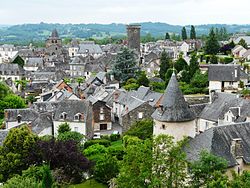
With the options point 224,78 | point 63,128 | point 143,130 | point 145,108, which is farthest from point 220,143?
point 224,78

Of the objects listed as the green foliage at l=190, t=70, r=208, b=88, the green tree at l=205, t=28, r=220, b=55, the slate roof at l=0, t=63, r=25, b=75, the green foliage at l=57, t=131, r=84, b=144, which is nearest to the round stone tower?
the green foliage at l=57, t=131, r=84, b=144

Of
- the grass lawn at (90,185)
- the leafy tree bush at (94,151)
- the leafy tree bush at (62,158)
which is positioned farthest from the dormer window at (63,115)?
the leafy tree bush at (62,158)

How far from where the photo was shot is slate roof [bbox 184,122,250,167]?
30766mm

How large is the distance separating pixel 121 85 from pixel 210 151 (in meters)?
59.1

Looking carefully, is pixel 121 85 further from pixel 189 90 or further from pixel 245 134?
pixel 245 134

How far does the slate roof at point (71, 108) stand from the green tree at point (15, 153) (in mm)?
16449

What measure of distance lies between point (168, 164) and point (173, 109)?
7.19 m

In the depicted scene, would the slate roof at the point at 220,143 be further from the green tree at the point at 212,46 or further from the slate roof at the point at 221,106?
the green tree at the point at 212,46

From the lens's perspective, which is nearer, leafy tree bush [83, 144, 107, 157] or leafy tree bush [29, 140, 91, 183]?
leafy tree bush [29, 140, 91, 183]

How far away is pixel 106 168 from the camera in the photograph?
1529 inches

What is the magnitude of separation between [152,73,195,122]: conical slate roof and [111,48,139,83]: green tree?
56642mm

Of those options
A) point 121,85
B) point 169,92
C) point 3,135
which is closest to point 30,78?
point 121,85

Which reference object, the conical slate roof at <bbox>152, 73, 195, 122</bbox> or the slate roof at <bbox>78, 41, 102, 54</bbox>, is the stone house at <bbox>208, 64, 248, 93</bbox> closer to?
the conical slate roof at <bbox>152, 73, 195, 122</bbox>

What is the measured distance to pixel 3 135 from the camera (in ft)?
147
